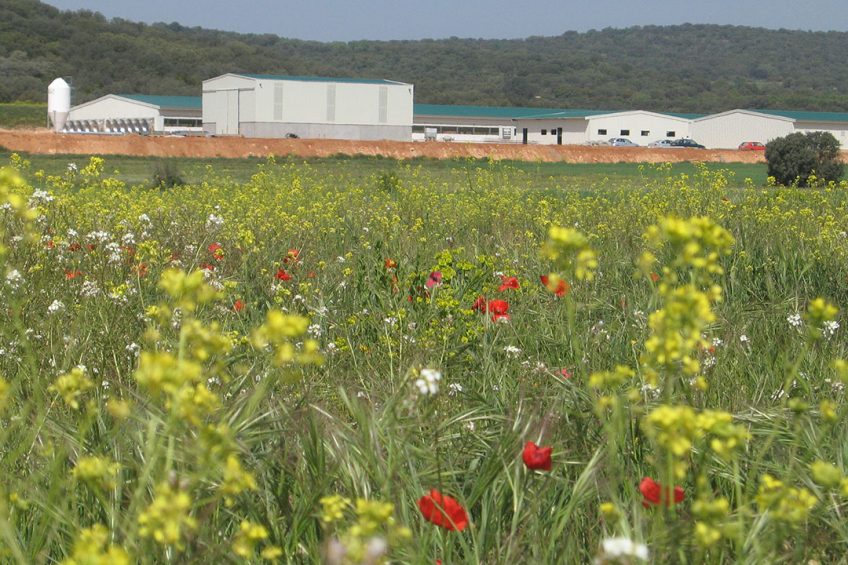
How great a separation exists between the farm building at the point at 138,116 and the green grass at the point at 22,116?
229 cm

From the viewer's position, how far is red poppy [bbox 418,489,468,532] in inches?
76.4

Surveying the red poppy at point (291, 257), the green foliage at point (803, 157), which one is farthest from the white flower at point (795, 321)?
the green foliage at point (803, 157)

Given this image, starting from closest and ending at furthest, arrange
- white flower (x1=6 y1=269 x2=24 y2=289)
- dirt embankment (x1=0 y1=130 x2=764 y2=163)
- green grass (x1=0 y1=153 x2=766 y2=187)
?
white flower (x1=6 y1=269 x2=24 y2=289) < green grass (x1=0 y1=153 x2=766 y2=187) < dirt embankment (x1=0 y1=130 x2=764 y2=163)

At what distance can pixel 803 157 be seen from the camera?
28.4 metres

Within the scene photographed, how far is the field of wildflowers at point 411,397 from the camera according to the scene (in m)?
1.57

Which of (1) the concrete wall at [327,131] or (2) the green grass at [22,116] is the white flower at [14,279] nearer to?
(1) the concrete wall at [327,131]

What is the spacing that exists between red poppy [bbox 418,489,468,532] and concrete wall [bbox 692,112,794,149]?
71.0 metres

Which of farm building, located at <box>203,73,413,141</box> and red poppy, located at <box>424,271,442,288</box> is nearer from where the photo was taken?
red poppy, located at <box>424,271,442,288</box>

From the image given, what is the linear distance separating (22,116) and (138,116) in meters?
11.7

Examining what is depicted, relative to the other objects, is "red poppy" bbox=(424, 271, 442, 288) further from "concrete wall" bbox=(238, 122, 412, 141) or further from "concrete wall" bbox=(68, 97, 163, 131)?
"concrete wall" bbox=(68, 97, 163, 131)

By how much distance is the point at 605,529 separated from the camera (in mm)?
2246

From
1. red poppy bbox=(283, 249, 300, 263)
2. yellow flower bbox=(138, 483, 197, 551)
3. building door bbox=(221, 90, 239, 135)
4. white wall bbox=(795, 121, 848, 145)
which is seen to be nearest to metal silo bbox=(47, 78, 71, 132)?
building door bbox=(221, 90, 239, 135)

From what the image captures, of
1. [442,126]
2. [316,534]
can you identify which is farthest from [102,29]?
[316,534]

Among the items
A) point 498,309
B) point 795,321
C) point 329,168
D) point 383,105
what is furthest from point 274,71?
point 498,309
